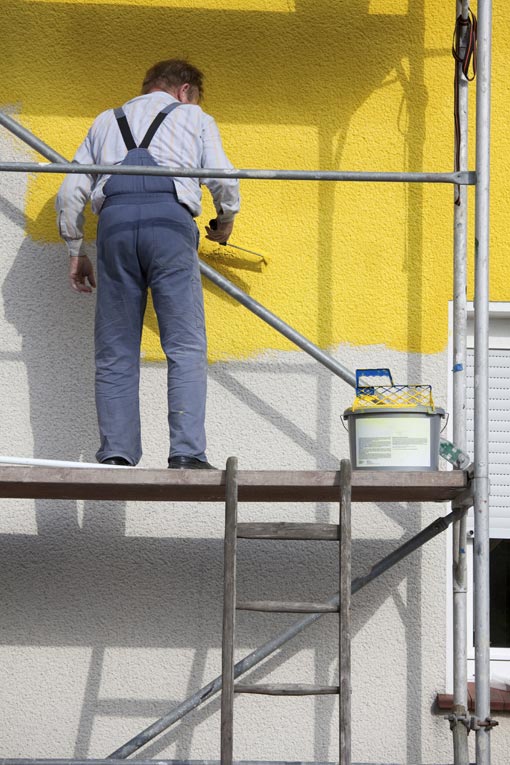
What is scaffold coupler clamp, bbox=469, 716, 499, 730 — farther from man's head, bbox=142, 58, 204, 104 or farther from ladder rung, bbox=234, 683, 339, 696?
man's head, bbox=142, 58, 204, 104

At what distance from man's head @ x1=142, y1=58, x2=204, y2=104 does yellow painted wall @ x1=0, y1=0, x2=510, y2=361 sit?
1.66ft

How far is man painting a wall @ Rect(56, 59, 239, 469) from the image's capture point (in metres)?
4.77

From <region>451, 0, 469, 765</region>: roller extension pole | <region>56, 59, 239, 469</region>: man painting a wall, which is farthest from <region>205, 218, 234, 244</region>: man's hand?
<region>451, 0, 469, 765</region>: roller extension pole

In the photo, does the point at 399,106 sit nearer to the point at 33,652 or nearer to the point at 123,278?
the point at 123,278

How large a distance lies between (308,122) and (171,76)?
2.61 ft

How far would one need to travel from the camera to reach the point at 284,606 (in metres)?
4.36

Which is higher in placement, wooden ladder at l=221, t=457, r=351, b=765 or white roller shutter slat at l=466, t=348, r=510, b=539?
white roller shutter slat at l=466, t=348, r=510, b=539

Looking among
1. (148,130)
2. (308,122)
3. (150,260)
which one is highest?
(308,122)

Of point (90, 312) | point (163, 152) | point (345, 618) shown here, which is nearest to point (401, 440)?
point (345, 618)

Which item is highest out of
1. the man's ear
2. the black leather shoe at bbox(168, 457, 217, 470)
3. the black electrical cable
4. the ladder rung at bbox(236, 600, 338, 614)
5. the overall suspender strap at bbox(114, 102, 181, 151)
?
A: the black electrical cable

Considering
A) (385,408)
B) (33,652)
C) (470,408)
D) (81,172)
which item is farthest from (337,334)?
(33,652)

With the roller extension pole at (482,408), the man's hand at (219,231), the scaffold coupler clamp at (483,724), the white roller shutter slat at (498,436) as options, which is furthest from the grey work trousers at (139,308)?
the white roller shutter slat at (498,436)

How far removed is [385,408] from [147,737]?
1.61 metres

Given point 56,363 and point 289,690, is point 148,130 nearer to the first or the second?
point 56,363
